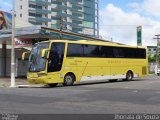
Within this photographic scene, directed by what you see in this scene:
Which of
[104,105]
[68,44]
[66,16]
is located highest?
[66,16]

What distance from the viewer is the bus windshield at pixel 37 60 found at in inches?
1159

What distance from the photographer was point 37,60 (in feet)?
97.9

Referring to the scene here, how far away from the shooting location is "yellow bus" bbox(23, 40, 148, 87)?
29375 mm

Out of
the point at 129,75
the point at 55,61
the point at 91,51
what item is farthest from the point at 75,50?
the point at 129,75

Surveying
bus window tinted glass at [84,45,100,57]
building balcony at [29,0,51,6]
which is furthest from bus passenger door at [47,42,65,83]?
building balcony at [29,0,51,6]

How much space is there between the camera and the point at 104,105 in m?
16.4

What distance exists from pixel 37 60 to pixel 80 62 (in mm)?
3413

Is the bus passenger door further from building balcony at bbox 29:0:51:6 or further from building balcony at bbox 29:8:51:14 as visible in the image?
building balcony at bbox 29:8:51:14

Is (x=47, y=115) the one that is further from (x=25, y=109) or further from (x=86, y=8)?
(x=86, y=8)

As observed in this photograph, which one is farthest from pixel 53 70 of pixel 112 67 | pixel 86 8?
pixel 86 8

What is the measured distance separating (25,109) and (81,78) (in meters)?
16.7

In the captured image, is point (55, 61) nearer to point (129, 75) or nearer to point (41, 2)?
point (129, 75)

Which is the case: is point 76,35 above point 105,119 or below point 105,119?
above

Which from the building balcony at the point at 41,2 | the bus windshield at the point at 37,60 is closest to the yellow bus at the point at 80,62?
the bus windshield at the point at 37,60
